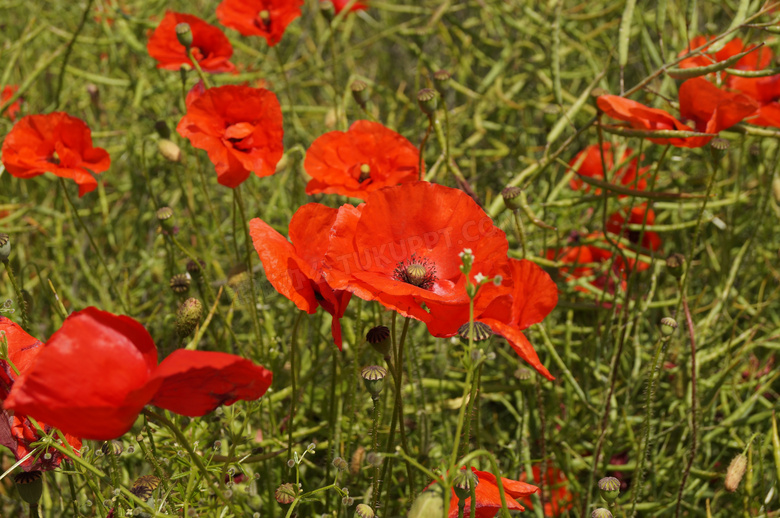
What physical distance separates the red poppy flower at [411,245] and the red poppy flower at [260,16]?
2.36 feet

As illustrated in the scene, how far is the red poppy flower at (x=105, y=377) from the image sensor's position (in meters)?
0.57

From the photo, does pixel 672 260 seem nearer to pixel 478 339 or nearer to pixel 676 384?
pixel 676 384

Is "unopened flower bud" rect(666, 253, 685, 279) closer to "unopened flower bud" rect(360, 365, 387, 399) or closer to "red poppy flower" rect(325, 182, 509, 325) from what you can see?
"red poppy flower" rect(325, 182, 509, 325)

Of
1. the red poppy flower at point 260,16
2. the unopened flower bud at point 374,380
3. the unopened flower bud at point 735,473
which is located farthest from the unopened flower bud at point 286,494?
the red poppy flower at point 260,16

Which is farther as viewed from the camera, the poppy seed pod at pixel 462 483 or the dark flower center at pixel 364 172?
the dark flower center at pixel 364 172

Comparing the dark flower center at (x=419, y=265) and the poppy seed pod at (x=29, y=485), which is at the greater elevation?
the dark flower center at (x=419, y=265)

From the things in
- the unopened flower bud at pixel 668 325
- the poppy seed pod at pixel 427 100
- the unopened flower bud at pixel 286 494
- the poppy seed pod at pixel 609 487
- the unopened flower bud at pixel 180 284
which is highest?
the poppy seed pod at pixel 427 100

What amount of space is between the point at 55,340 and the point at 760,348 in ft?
5.00

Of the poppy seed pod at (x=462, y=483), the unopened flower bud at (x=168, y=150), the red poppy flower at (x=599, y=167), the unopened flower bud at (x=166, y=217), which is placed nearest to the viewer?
the poppy seed pod at (x=462, y=483)

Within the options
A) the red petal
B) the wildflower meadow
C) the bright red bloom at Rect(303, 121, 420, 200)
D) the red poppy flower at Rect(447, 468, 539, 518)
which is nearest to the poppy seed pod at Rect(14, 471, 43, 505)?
the wildflower meadow

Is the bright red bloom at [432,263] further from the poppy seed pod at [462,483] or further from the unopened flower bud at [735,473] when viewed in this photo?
the unopened flower bud at [735,473]

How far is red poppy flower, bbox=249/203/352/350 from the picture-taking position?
81 centimetres

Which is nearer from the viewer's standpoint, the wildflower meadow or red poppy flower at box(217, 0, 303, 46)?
the wildflower meadow

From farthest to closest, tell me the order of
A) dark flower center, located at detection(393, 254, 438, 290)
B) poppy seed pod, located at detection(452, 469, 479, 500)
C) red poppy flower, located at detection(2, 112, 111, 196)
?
1. red poppy flower, located at detection(2, 112, 111, 196)
2. dark flower center, located at detection(393, 254, 438, 290)
3. poppy seed pod, located at detection(452, 469, 479, 500)
